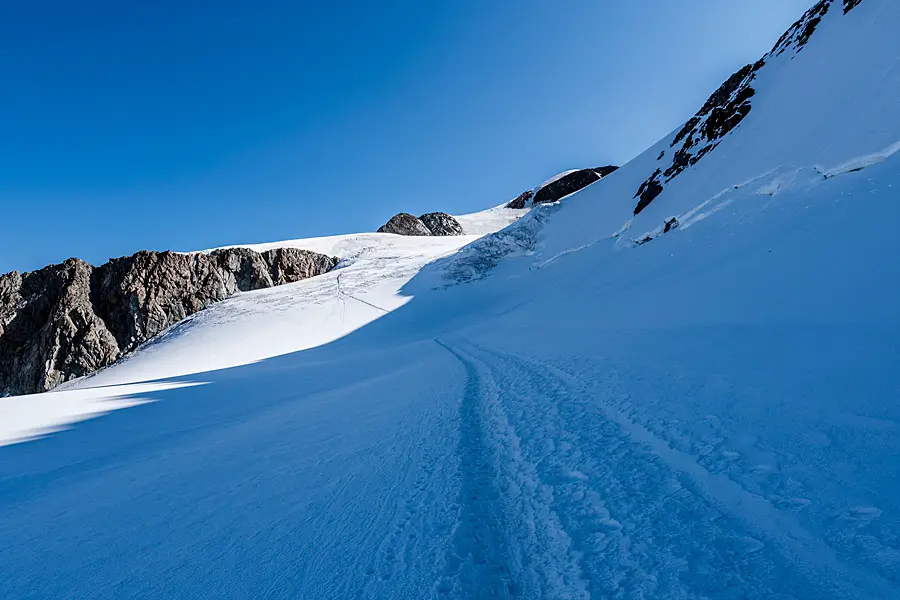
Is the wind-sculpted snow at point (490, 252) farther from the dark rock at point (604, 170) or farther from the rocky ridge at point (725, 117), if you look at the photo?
the dark rock at point (604, 170)

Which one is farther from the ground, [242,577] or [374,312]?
[374,312]

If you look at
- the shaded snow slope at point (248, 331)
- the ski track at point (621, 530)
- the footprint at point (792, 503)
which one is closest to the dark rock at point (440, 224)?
the shaded snow slope at point (248, 331)

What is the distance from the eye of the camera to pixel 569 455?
2982 millimetres

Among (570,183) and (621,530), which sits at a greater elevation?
(570,183)

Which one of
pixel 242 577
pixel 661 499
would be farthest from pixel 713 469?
pixel 242 577

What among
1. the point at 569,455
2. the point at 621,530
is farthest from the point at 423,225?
the point at 621,530

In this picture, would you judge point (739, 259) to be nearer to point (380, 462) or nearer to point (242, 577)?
point (380, 462)

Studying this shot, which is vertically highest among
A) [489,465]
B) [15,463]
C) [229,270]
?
[229,270]

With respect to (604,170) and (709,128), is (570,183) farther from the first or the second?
(709,128)

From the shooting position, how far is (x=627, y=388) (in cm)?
417

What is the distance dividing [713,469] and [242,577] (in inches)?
106

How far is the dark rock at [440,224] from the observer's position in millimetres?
73688

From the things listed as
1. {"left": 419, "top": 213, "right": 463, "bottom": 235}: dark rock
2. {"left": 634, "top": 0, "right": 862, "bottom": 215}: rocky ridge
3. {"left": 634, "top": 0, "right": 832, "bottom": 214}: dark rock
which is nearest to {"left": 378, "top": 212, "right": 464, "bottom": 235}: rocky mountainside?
{"left": 419, "top": 213, "right": 463, "bottom": 235}: dark rock

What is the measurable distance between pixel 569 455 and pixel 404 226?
68.3 m
